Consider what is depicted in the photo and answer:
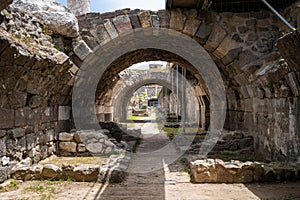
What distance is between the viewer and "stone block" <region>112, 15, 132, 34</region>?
633cm

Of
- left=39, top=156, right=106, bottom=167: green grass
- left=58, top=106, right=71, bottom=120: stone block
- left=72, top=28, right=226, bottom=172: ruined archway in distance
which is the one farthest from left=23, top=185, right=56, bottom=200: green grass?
left=58, top=106, right=71, bottom=120: stone block

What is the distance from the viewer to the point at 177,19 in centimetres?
627

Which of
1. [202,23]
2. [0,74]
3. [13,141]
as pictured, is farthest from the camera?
[202,23]

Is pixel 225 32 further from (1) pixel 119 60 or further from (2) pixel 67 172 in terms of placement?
(2) pixel 67 172

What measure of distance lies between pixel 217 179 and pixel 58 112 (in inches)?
162

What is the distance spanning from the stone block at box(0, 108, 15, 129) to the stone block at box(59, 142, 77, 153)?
1970 millimetres

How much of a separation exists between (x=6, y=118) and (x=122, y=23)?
3.21m

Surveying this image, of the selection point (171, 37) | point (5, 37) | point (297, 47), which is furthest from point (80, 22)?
point (297, 47)

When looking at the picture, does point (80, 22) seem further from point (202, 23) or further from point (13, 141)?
point (13, 141)

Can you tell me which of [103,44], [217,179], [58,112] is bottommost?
[217,179]

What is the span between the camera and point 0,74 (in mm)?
3959

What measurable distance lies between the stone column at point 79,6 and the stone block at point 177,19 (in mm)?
5147

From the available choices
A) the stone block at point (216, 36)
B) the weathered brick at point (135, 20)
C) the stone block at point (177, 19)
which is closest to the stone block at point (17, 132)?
the weathered brick at point (135, 20)

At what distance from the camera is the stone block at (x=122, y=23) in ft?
20.8
